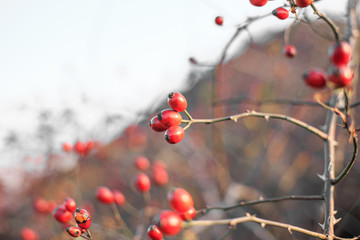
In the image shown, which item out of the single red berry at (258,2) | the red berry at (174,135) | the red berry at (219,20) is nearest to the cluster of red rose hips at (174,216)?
the red berry at (174,135)

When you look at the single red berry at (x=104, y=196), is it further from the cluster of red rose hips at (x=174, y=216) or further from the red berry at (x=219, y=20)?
the red berry at (x=219, y=20)

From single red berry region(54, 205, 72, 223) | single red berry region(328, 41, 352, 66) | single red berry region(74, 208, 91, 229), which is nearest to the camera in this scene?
single red berry region(328, 41, 352, 66)

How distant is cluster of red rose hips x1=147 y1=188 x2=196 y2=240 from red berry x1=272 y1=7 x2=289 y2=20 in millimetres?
891

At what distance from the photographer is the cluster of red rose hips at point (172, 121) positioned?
1.04 meters

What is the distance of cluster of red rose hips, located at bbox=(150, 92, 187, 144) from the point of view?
104 cm

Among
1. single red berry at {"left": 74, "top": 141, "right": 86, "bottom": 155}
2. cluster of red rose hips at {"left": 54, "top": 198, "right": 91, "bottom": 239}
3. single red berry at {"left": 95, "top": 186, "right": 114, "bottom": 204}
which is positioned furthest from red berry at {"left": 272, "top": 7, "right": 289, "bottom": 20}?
single red berry at {"left": 74, "top": 141, "right": 86, "bottom": 155}

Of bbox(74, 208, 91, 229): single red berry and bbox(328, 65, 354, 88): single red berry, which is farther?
bbox(74, 208, 91, 229): single red berry

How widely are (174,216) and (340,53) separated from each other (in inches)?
26.7

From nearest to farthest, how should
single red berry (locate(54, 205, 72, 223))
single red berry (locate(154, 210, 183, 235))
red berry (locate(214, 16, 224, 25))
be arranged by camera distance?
single red berry (locate(154, 210, 183, 235)) → single red berry (locate(54, 205, 72, 223)) → red berry (locate(214, 16, 224, 25))

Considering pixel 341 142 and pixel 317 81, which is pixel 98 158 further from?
pixel 317 81

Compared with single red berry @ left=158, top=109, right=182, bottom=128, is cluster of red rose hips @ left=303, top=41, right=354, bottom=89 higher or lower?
higher

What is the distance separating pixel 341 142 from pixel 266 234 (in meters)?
1.19

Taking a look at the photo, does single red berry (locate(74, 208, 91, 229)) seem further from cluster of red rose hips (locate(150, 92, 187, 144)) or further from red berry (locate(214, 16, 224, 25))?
red berry (locate(214, 16, 224, 25))

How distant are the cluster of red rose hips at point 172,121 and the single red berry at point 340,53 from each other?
0.54 meters
